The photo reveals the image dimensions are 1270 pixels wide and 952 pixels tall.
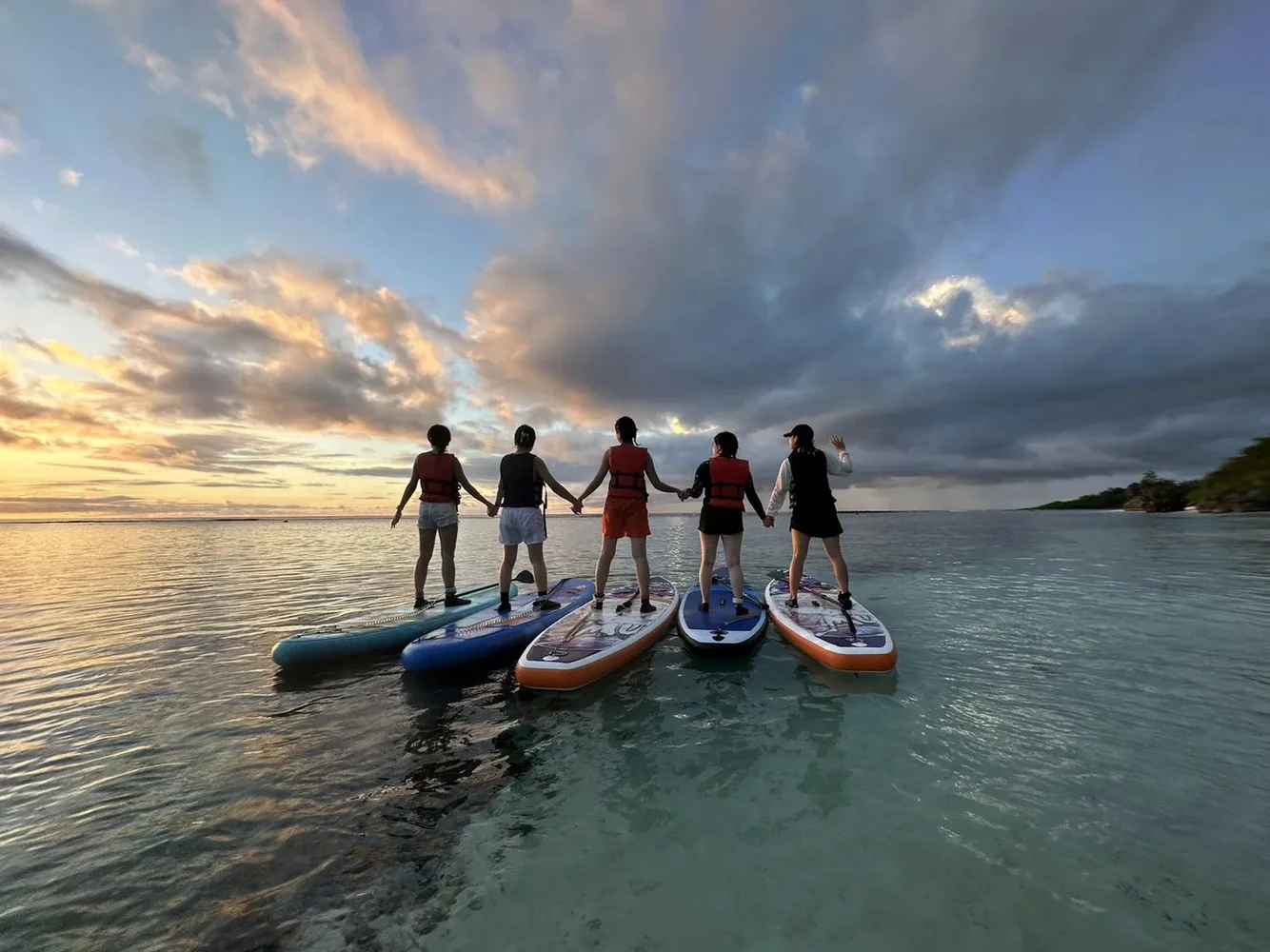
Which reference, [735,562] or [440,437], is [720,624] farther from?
[440,437]

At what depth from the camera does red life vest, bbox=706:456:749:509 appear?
9.69 m

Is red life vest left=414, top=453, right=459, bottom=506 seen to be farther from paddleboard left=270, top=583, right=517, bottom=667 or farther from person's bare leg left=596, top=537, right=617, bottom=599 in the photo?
person's bare leg left=596, top=537, right=617, bottom=599

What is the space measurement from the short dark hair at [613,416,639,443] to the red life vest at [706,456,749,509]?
1.67 metres

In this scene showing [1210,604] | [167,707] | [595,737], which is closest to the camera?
[595,737]

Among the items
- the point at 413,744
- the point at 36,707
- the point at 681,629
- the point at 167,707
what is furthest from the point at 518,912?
the point at 36,707

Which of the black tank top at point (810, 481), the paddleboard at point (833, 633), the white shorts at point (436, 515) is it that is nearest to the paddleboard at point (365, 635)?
the white shorts at point (436, 515)

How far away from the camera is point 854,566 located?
73.0 ft

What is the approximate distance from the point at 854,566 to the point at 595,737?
19137 millimetres

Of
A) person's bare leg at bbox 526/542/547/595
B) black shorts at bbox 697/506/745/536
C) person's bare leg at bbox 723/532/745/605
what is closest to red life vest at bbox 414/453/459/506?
person's bare leg at bbox 526/542/547/595

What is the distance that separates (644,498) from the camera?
957cm

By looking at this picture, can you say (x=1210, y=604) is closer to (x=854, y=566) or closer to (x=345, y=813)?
(x=854, y=566)

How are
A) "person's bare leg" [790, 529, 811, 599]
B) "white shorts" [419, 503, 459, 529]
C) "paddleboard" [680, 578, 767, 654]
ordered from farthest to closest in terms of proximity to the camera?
1. "white shorts" [419, 503, 459, 529]
2. "person's bare leg" [790, 529, 811, 599]
3. "paddleboard" [680, 578, 767, 654]

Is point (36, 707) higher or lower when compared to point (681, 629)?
lower

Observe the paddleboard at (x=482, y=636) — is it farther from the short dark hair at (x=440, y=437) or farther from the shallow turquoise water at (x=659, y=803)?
the short dark hair at (x=440, y=437)
